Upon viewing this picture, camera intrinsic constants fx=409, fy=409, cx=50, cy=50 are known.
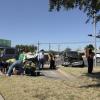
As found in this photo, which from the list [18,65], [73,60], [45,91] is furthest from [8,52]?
[45,91]

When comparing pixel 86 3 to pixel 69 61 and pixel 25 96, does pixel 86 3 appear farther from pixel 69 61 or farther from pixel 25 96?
pixel 69 61

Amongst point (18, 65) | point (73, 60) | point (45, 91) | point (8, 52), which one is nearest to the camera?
point (45, 91)

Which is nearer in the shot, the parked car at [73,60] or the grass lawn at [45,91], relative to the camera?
the grass lawn at [45,91]

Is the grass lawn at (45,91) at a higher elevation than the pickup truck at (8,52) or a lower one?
lower

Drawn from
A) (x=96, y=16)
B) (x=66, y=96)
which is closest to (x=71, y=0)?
(x=96, y=16)

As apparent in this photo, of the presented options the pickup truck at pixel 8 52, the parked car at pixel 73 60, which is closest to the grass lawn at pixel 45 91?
the pickup truck at pixel 8 52

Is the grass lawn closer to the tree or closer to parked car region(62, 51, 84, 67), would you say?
the tree

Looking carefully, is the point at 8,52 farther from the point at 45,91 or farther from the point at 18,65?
the point at 45,91

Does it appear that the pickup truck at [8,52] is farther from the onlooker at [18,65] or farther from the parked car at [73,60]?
the onlooker at [18,65]

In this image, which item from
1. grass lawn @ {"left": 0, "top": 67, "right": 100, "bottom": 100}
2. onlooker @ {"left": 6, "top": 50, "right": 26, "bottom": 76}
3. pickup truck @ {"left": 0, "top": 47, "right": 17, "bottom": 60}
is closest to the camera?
grass lawn @ {"left": 0, "top": 67, "right": 100, "bottom": 100}

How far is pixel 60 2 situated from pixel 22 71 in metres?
5.19

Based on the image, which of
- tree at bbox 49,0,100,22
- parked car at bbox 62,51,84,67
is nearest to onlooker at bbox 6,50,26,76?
tree at bbox 49,0,100,22

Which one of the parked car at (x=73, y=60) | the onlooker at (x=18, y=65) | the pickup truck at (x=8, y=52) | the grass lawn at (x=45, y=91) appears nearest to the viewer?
the grass lawn at (x=45, y=91)

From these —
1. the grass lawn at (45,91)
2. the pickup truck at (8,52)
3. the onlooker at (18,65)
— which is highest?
the pickup truck at (8,52)
